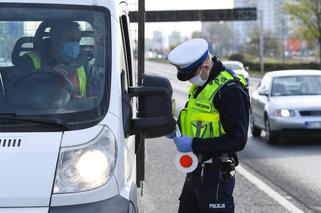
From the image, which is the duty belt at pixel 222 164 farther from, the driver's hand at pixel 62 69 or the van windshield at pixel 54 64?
the driver's hand at pixel 62 69

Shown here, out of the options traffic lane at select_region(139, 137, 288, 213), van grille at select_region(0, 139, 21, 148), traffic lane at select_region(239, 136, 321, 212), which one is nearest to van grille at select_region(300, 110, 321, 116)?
traffic lane at select_region(239, 136, 321, 212)

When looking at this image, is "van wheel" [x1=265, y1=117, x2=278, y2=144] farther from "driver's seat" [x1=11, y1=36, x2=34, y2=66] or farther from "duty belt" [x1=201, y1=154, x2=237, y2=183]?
"driver's seat" [x1=11, y1=36, x2=34, y2=66]

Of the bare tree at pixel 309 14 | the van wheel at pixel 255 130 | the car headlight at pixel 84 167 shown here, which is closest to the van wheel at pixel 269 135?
the van wheel at pixel 255 130

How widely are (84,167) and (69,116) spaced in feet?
1.09

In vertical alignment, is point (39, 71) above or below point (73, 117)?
above

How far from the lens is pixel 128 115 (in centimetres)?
384

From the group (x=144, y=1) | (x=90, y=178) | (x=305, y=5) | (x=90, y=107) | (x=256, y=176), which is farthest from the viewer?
(x=305, y=5)

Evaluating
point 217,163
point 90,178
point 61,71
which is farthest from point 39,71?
point 217,163

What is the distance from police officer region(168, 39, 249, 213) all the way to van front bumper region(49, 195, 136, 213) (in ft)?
2.04

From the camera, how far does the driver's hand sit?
3.75 metres

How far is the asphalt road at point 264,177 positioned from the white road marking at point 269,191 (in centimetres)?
4

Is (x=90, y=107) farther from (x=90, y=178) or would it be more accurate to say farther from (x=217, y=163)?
(x=217, y=163)

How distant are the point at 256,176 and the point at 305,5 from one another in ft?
157

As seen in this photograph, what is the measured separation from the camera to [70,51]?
384 cm
